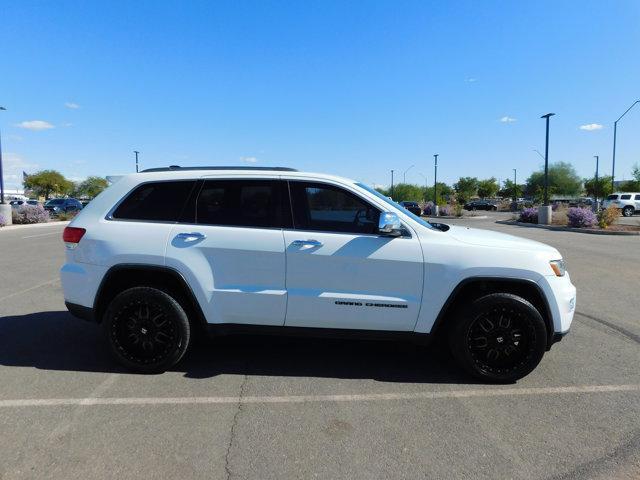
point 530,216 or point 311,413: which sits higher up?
point 530,216

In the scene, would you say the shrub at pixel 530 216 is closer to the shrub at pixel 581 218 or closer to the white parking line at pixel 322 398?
the shrub at pixel 581 218

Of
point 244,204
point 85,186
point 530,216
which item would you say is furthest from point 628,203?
point 85,186

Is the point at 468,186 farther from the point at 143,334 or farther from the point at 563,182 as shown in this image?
the point at 143,334

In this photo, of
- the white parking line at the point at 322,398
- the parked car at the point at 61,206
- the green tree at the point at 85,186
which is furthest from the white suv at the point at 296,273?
the green tree at the point at 85,186

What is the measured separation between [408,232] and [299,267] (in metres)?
0.96

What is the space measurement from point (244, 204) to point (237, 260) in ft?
1.69

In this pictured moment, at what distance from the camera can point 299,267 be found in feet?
12.3

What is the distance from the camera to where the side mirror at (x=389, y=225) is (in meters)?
3.64

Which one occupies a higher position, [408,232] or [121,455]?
[408,232]

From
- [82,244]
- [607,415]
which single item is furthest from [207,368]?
[607,415]

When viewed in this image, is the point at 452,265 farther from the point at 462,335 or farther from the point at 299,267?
the point at 299,267

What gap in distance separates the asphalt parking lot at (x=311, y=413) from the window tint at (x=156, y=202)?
4.58 ft

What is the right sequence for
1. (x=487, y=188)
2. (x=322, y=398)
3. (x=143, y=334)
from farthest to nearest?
1. (x=487, y=188)
2. (x=143, y=334)
3. (x=322, y=398)

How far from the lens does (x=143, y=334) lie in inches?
155
